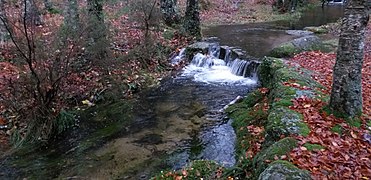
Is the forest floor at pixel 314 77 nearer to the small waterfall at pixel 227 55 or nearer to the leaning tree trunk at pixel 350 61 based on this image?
the leaning tree trunk at pixel 350 61

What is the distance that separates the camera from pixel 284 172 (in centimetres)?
379

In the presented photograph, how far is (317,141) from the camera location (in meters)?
4.81

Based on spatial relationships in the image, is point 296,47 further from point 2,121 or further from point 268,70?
point 2,121

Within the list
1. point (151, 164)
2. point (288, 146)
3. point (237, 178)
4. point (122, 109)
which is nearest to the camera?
point (288, 146)

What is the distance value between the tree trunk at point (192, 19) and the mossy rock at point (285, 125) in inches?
404

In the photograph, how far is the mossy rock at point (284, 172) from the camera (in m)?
3.74

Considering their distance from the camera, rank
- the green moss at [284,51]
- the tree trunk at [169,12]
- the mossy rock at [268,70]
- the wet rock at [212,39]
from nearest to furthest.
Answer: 1. the mossy rock at [268,70]
2. the green moss at [284,51]
3. the wet rock at [212,39]
4. the tree trunk at [169,12]

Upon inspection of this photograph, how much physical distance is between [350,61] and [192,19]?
1097 cm

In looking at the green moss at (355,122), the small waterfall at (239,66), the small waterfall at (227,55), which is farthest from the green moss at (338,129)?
the small waterfall at (227,55)

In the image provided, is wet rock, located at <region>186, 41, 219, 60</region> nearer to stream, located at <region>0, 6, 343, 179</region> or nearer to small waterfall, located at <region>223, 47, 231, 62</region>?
small waterfall, located at <region>223, 47, 231, 62</region>

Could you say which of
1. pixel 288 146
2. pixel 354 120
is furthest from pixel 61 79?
pixel 354 120

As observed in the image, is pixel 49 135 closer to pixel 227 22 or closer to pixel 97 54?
pixel 97 54

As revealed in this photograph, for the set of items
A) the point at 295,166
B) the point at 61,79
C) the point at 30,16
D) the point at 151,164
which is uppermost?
the point at 30,16

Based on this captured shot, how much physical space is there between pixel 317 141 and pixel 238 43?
10.2 m
